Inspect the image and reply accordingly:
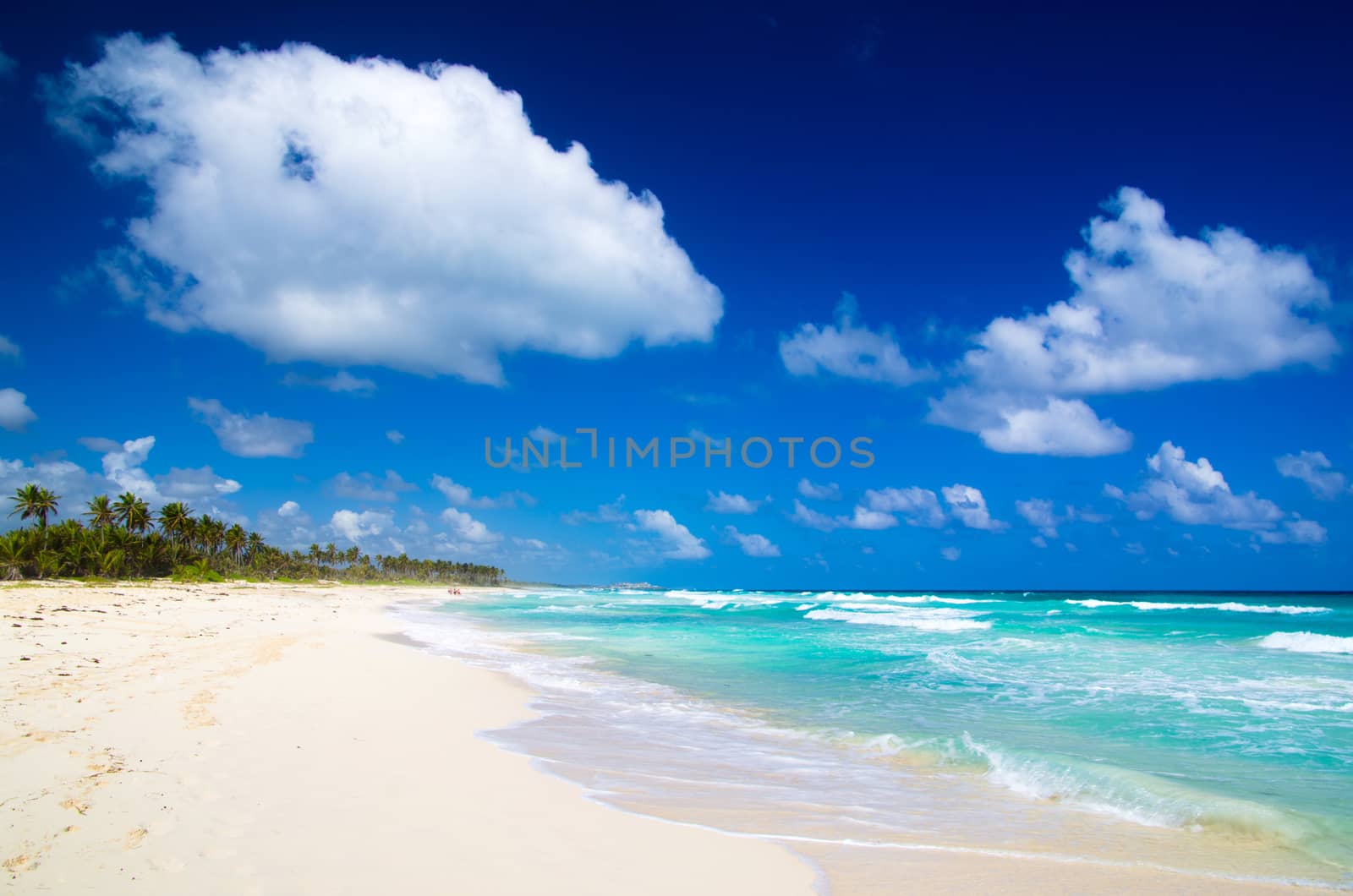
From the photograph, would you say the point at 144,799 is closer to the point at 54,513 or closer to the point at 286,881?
the point at 286,881

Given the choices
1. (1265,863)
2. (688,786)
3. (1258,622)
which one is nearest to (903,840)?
(688,786)

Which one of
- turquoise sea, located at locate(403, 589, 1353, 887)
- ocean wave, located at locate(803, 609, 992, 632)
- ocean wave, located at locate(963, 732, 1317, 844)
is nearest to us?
turquoise sea, located at locate(403, 589, 1353, 887)

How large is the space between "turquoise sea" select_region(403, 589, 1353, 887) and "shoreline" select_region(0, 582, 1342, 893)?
505 millimetres

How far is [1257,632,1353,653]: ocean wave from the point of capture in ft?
72.5

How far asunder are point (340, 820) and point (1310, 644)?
2940 centimetres

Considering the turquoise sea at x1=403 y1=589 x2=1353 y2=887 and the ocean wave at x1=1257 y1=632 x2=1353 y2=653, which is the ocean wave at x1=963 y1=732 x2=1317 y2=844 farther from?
the ocean wave at x1=1257 y1=632 x2=1353 y2=653

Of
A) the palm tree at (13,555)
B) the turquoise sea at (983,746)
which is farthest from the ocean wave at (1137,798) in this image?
the palm tree at (13,555)

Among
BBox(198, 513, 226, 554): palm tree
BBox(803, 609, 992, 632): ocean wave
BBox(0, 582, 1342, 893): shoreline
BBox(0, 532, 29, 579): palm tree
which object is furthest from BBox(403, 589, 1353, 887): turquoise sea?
BBox(198, 513, 226, 554): palm tree

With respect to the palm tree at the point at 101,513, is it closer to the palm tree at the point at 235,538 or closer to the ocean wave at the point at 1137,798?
the palm tree at the point at 235,538

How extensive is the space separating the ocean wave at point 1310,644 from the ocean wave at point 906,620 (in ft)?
38.7

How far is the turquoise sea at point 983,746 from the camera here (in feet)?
20.5

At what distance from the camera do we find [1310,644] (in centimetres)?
2277

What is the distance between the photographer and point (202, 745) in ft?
23.8

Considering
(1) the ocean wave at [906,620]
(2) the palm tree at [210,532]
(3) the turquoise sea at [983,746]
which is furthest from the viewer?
(2) the palm tree at [210,532]
